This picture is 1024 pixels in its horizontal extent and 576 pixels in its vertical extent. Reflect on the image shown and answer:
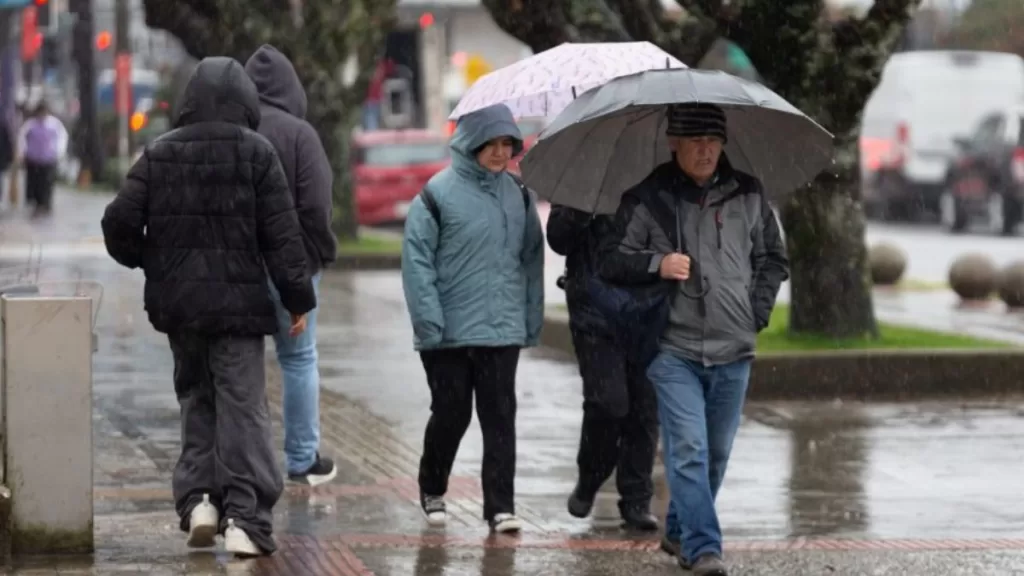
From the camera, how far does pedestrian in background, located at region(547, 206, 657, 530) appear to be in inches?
324

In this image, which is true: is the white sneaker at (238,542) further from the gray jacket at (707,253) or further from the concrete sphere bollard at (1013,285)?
the concrete sphere bollard at (1013,285)

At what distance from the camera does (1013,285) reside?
18.3 m

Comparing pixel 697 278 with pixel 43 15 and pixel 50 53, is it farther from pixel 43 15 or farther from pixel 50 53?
pixel 50 53

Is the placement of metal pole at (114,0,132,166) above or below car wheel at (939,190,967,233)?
above

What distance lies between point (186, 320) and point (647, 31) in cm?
718

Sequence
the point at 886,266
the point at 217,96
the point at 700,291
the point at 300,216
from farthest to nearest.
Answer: the point at 886,266 → the point at 300,216 → the point at 217,96 → the point at 700,291

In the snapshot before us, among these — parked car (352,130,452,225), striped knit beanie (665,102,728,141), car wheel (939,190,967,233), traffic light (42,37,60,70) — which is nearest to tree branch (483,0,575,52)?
striped knit beanie (665,102,728,141)

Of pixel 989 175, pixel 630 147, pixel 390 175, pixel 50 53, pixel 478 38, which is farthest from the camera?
pixel 478 38

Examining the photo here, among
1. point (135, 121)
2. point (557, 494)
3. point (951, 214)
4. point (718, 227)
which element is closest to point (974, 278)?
point (557, 494)

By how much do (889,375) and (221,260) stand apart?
19.8 ft

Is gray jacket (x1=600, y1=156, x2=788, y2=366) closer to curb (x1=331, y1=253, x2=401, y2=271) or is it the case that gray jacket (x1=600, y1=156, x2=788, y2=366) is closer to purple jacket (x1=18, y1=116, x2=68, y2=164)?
curb (x1=331, y1=253, x2=401, y2=271)

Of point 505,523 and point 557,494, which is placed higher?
point 505,523

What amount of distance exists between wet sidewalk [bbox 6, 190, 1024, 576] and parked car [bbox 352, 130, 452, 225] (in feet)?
61.1

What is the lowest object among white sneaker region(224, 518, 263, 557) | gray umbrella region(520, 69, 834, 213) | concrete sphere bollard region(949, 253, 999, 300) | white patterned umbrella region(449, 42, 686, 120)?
concrete sphere bollard region(949, 253, 999, 300)
